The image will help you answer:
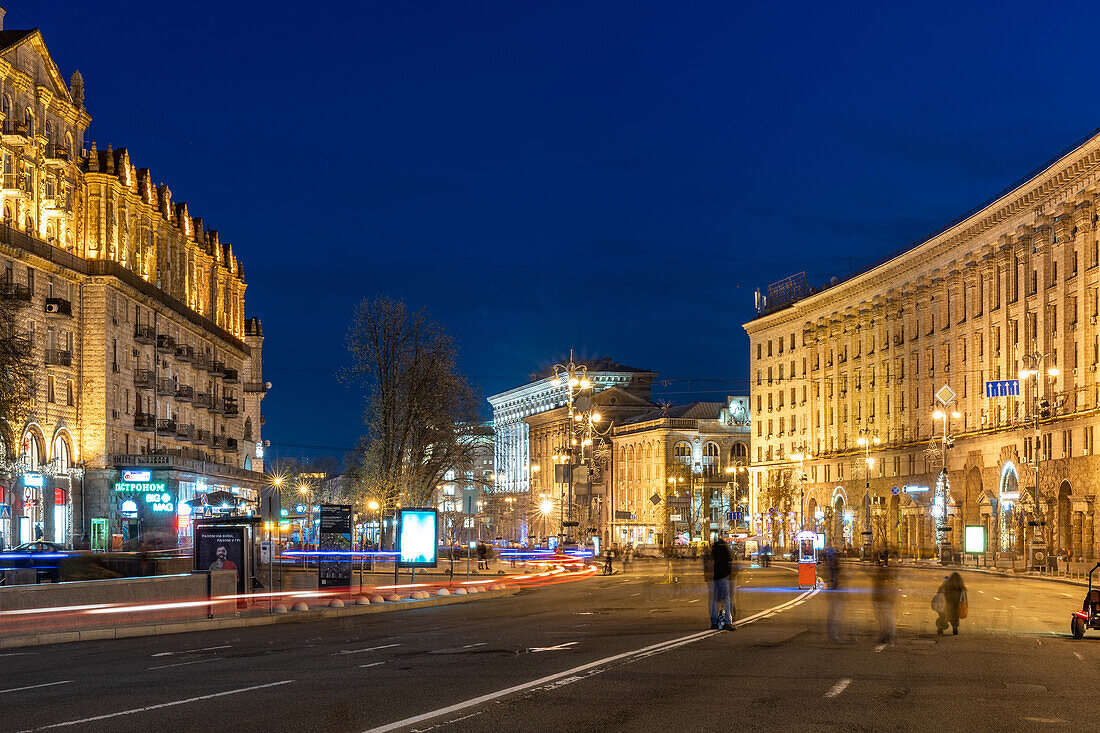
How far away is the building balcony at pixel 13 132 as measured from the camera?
206ft

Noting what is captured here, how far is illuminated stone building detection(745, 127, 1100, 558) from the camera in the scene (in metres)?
71.2

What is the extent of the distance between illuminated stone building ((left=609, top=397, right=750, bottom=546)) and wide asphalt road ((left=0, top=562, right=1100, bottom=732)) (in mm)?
124762

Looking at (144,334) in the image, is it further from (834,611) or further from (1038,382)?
(834,611)

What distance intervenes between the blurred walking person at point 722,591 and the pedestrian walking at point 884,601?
9.41 ft

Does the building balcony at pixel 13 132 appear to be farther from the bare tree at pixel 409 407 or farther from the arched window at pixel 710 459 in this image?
the arched window at pixel 710 459

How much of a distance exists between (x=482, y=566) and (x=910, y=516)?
142 feet

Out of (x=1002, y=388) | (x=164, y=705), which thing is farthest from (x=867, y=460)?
(x=164, y=705)

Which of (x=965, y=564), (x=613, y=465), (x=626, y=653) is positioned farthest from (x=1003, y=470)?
(x=613, y=465)

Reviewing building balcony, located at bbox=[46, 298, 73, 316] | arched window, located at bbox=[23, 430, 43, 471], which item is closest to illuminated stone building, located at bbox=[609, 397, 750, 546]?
building balcony, located at bbox=[46, 298, 73, 316]

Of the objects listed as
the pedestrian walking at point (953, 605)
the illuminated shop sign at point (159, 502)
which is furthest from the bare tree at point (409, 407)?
the pedestrian walking at point (953, 605)

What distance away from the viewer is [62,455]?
67.9 metres

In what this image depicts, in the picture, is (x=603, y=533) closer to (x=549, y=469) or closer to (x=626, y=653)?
(x=549, y=469)

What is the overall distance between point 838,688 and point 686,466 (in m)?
144

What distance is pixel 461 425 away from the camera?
252ft
